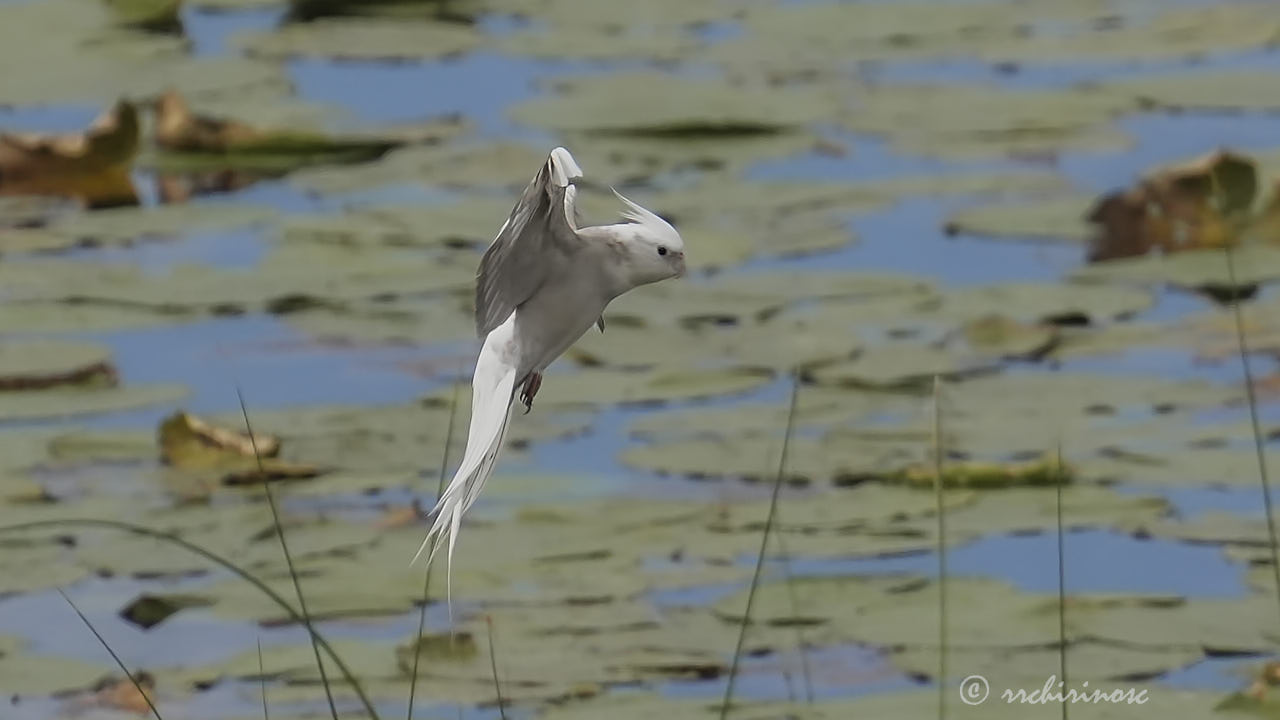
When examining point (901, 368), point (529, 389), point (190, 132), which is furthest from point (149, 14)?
point (529, 389)

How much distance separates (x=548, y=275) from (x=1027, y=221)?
11.1ft

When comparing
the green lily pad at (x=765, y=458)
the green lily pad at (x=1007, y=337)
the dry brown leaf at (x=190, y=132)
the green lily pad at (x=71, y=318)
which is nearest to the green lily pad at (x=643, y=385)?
the green lily pad at (x=765, y=458)

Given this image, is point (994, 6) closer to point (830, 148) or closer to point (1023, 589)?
point (830, 148)

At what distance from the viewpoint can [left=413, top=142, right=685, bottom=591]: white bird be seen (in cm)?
94

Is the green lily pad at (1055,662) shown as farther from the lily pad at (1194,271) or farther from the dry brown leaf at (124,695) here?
the lily pad at (1194,271)

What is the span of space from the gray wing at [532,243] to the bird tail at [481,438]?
3cm

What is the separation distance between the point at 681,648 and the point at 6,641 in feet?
2.21

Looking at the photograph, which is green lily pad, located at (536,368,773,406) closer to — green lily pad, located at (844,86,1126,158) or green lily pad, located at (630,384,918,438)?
green lily pad, located at (630,384,918,438)

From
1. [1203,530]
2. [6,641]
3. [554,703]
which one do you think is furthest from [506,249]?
[1203,530]

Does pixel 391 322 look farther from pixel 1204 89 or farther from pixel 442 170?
pixel 1204 89

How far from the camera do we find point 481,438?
0.93m

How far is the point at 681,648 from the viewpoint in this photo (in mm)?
2637

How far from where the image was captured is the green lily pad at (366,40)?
5.48 m
